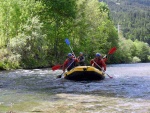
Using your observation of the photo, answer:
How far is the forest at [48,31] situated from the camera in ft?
90.5

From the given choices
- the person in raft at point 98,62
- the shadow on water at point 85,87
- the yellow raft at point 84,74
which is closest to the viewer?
the shadow on water at point 85,87

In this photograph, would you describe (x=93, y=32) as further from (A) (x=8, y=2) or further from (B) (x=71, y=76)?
(B) (x=71, y=76)

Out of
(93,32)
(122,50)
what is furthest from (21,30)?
(122,50)

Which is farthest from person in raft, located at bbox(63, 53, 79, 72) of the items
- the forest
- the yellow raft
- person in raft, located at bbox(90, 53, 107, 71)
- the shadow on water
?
the forest

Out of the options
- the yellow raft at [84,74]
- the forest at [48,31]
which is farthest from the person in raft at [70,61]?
the forest at [48,31]

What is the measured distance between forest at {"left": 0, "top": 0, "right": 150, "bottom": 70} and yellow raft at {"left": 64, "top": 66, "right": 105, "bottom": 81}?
31.4 feet

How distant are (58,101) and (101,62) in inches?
375

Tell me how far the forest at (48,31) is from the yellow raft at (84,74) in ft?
31.4

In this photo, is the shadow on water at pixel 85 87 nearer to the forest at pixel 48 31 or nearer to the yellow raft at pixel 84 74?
the yellow raft at pixel 84 74

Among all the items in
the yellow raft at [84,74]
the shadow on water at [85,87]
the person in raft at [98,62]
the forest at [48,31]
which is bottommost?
the shadow on water at [85,87]

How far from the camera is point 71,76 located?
1702cm

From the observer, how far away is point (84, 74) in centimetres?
1661

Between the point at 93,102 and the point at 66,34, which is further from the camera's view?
the point at 66,34

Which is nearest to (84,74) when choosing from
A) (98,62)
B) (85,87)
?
(98,62)
